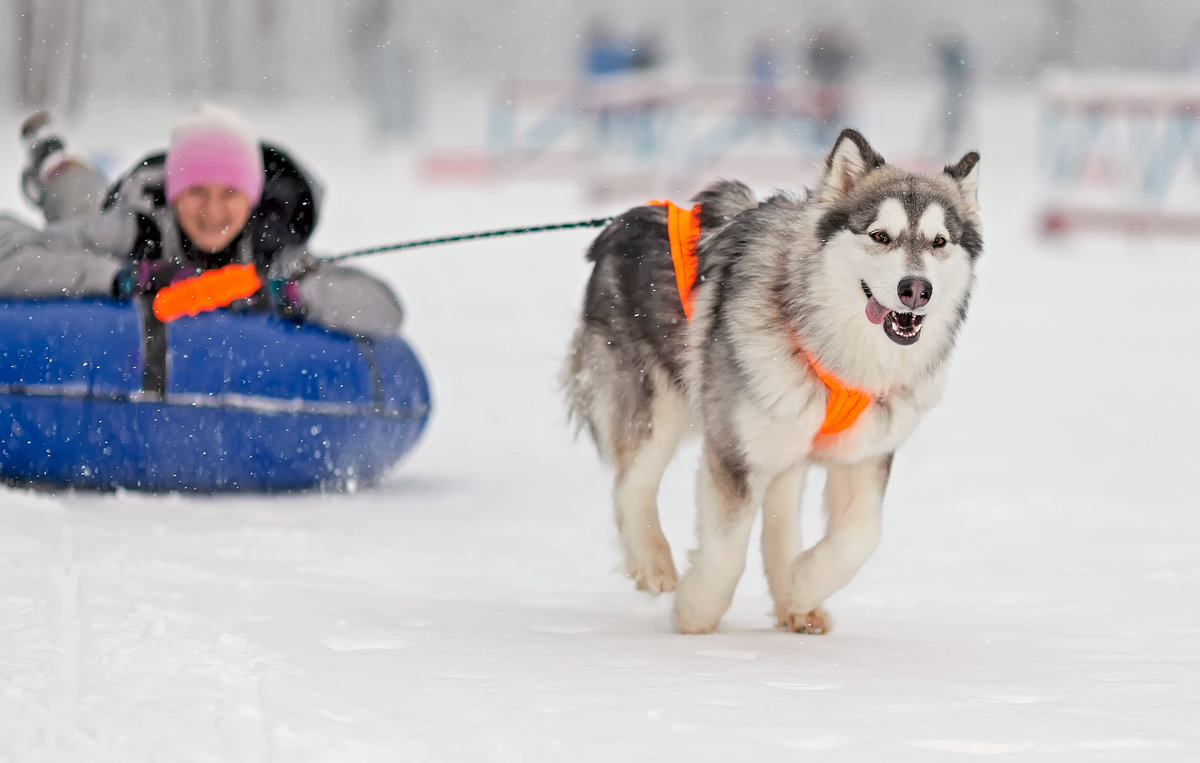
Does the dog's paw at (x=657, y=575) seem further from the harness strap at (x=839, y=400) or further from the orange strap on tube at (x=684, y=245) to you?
the harness strap at (x=839, y=400)

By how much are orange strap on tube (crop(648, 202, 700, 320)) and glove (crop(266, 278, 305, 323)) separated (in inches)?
65.2

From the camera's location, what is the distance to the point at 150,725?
7.74ft

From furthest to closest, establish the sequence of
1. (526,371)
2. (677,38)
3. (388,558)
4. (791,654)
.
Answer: (677,38) → (526,371) → (388,558) → (791,654)

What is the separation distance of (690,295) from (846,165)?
Answer: 22.5 inches

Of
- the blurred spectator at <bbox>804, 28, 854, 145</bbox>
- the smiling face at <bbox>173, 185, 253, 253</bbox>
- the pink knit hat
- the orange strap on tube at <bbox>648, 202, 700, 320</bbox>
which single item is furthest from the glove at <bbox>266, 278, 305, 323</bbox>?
the blurred spectator at <bbox>804, 28, 854, 145</bbox>

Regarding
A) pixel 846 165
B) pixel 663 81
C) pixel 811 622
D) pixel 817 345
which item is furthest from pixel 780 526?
pixel 663 81

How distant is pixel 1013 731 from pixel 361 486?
320 cm

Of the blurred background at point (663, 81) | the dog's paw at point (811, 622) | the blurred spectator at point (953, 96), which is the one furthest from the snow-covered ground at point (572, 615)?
the blurred spectator at point (953, 96)

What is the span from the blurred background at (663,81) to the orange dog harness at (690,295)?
418 mm

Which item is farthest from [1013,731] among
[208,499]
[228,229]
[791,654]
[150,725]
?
[228,229]

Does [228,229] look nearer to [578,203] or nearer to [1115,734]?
[1115,734]

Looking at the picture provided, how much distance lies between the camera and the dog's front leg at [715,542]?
134 inches

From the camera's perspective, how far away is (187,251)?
5.18 m

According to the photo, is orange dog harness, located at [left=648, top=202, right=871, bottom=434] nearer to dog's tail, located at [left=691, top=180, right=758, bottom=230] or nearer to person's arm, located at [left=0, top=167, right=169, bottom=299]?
dog's tail, located at [left=691, top=180, right=758, bottom=230]
